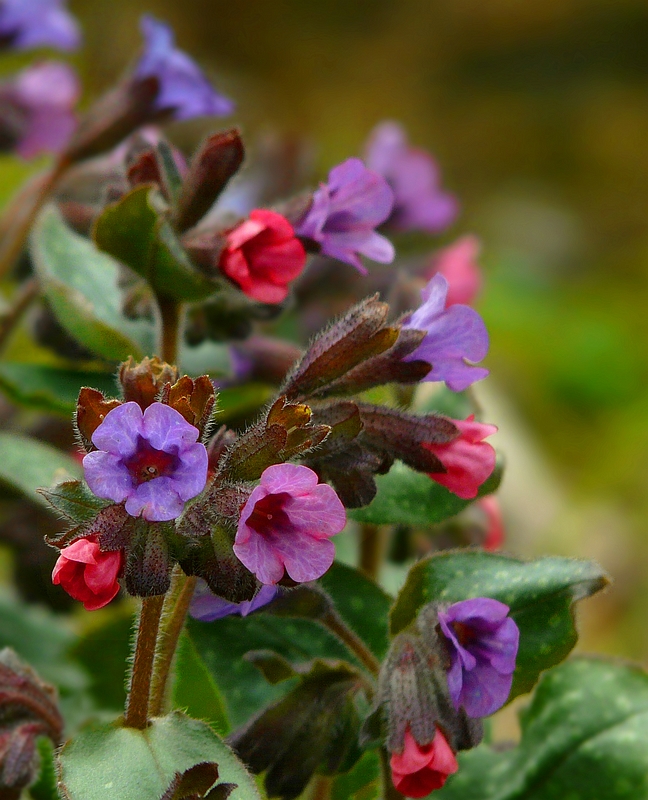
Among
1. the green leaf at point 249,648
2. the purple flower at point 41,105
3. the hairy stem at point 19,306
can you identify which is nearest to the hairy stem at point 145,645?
the green leaf at point 249,648

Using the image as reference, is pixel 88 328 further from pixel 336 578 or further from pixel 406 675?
pixel 406 675

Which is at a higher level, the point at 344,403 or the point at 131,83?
the point at 344,403

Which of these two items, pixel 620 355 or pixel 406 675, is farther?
pixel 620 355

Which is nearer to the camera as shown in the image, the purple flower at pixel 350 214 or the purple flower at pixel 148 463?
the purple flower at pixel 148 463

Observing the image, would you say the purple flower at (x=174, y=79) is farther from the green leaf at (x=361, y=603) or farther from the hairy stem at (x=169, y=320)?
the green leaf at (x=361, y=603)

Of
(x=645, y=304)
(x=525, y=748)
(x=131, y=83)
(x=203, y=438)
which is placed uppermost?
(x=203, y=438)

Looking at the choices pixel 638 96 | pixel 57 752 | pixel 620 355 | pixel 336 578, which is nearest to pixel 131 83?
pixel 336 578

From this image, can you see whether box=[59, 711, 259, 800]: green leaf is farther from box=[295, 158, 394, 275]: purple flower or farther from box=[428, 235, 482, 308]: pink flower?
box=[428, 235, 482, 308]: pink flower
